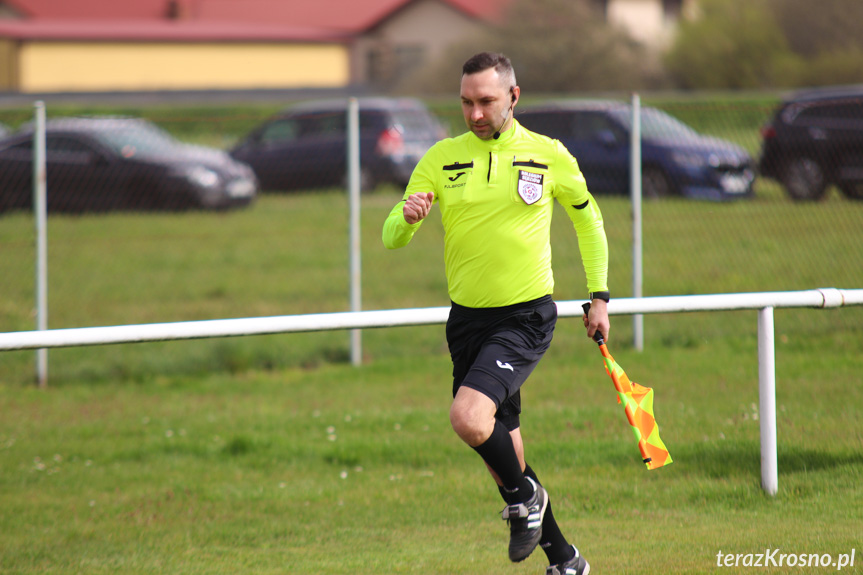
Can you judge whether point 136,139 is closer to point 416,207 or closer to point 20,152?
point 20,152

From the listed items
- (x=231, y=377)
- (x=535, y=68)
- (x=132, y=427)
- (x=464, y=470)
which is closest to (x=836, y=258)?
(x=464, y=470)

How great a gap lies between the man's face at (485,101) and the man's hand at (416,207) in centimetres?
34

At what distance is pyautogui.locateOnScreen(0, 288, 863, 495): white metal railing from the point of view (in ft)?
14.3

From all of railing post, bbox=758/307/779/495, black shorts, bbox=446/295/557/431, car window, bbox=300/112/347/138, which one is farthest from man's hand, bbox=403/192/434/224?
car window, bbox=300/112/347/138

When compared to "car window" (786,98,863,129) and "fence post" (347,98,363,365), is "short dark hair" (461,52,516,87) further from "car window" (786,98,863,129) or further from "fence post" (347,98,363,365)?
"car window" (786,98,863,129)

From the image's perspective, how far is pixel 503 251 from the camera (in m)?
4.01

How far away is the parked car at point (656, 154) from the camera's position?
30.9ft

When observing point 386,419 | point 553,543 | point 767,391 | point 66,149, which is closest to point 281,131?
point 66,149

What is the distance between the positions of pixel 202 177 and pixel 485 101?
30.0ft

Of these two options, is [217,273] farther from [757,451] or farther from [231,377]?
[757,451]

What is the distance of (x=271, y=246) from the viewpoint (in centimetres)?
1377

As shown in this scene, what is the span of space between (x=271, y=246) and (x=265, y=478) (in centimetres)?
795

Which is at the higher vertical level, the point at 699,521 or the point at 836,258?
the point at 836,258

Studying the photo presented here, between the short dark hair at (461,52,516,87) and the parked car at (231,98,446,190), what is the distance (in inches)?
178
